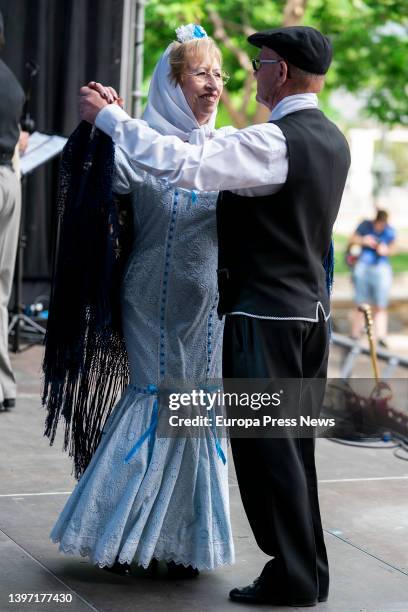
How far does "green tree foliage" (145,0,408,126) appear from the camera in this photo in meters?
16.6

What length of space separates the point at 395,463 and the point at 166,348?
98.8 inches

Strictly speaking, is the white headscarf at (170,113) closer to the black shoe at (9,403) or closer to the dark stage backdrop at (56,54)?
the black shoe at (9,403)

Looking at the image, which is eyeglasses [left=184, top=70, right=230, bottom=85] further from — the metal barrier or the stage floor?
the metal barrier

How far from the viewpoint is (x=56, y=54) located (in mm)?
9141

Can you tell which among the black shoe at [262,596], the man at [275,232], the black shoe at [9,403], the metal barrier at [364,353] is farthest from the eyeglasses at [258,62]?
the metal barrier at [364,353]

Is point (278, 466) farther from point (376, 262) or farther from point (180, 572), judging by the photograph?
point (376, 262)

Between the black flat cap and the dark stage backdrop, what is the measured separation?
544 cm

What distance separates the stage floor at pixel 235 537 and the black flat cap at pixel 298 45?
1.79 metres

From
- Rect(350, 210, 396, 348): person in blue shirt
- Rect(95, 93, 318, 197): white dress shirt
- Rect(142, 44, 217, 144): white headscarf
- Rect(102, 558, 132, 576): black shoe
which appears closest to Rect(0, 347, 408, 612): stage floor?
Rect(102, 558, 132, 576): black shoe

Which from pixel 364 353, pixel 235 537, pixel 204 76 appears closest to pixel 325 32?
pixel 364 353

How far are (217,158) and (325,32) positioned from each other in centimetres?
1564

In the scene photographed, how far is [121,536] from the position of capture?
12.3ft

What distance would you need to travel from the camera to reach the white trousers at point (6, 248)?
6395mm

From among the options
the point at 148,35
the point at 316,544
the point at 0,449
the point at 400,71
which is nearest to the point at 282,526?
the point at 316,544
